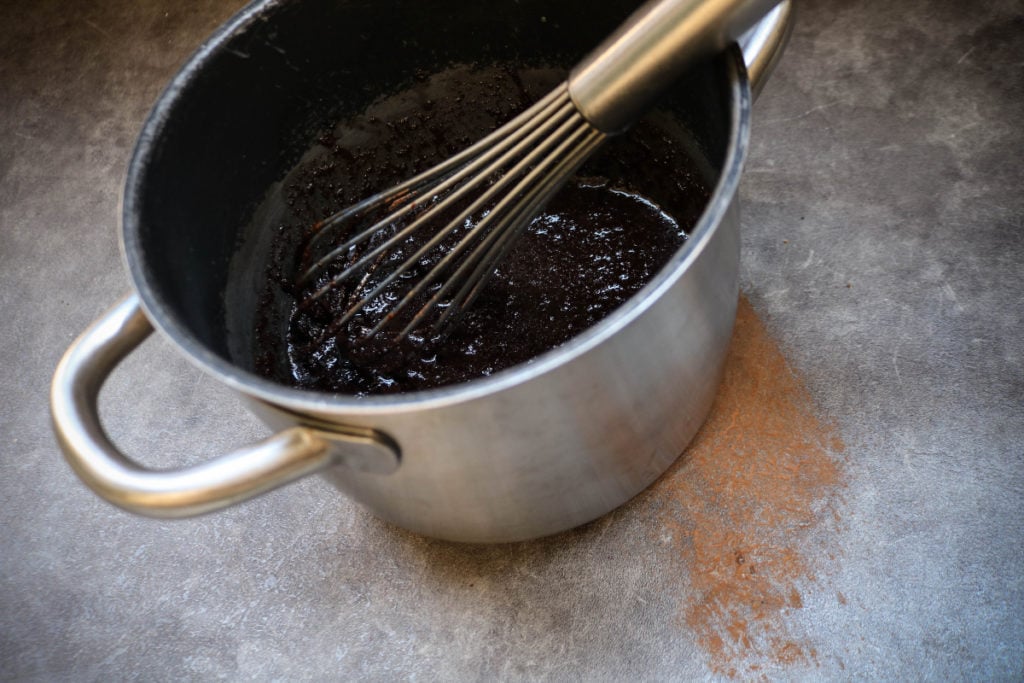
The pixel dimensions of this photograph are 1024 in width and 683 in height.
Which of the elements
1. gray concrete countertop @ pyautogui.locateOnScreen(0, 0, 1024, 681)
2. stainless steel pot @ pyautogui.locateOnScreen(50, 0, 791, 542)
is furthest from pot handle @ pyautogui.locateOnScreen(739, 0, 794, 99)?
gray concrete countertop @ pyautogui.locateOnScreen(0, 0, 1024, 681)

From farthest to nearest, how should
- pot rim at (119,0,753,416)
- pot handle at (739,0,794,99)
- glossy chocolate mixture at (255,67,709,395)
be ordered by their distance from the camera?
1. glossy chocolate mixture at (255,67,709,395)
2. pot handle at (739,0,794,99)
3. pot rim at (119,0,753,416)

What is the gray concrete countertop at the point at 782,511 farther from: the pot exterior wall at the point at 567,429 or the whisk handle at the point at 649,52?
the whisk handle at the point at 649,52

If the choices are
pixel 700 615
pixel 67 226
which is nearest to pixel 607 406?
pixel 700 615

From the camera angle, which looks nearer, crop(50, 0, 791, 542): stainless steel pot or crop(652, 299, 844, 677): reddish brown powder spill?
crop(50, 0, 791, 542): stainless steel pot

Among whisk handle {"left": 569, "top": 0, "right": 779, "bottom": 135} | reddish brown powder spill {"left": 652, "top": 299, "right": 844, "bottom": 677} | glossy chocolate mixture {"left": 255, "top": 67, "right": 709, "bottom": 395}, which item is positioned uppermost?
whisk handle {"left": 569, "top": 0, "right": 779, "bottom": 135}

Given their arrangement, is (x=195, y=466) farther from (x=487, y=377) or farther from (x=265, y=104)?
(x=265, y=104)

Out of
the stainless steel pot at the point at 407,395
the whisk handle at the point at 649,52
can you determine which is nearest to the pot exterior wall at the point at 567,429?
the stainless steel pot at the point at 407,395

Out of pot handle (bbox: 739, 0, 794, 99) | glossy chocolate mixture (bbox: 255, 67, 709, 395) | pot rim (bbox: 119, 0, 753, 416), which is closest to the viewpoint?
pot rim (bbox: 119, 0, 753, 416)

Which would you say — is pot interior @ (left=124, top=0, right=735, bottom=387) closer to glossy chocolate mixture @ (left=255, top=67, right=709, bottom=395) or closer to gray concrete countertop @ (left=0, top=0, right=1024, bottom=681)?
glossy chocolate mixture @ (left=255, top=67, right=709, bottom=395)
